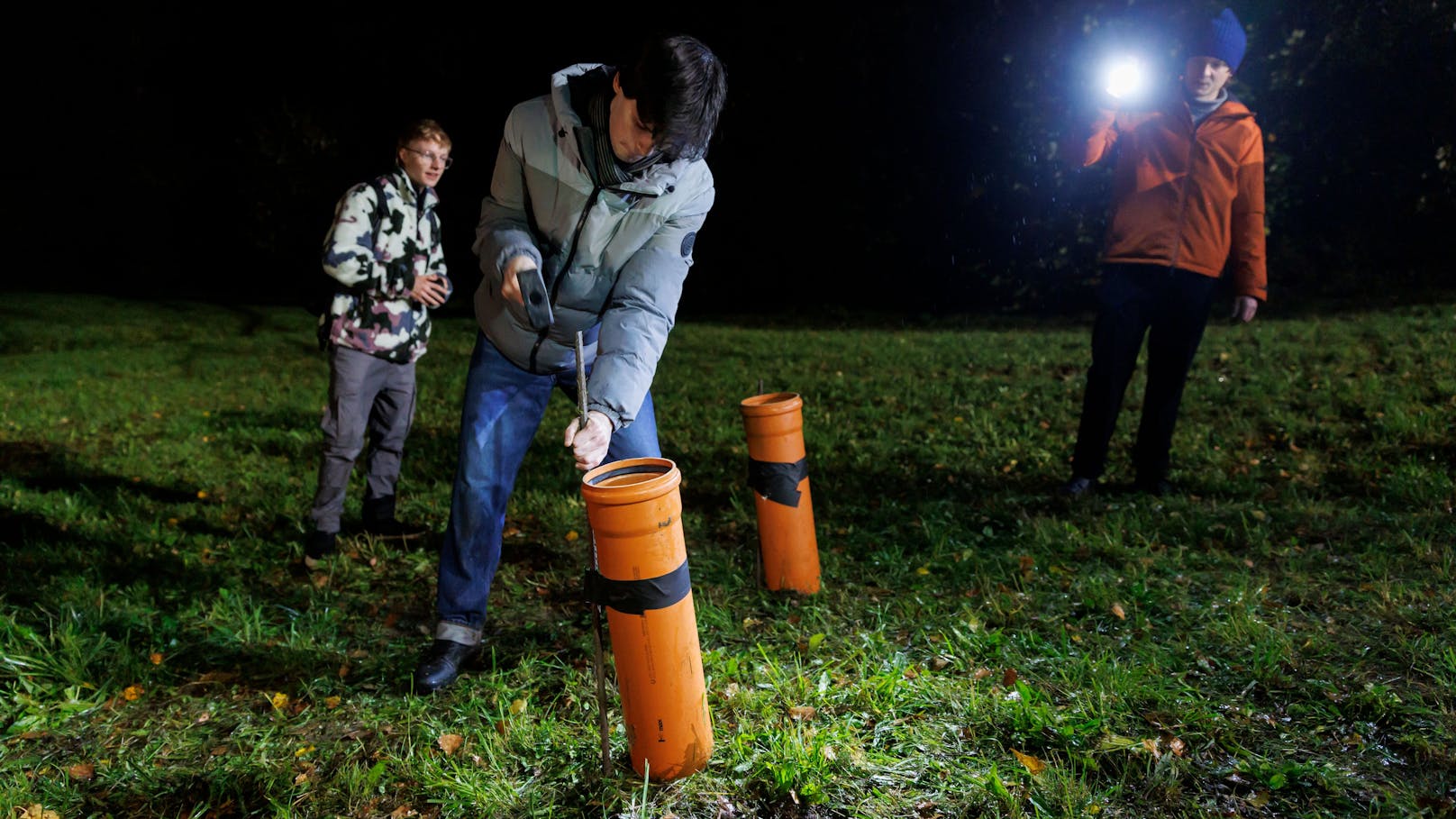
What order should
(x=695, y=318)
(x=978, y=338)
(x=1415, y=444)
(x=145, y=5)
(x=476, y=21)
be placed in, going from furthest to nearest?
(x=145, y=5)
(x=476, y=21)
(x=695, y=318)
(x=978, y=338)
(x=1415, y=444)

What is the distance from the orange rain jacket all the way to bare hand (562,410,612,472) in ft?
11.9

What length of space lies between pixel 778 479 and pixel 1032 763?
4.82 ft

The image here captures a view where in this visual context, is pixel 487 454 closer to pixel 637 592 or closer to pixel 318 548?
pixel 637 592

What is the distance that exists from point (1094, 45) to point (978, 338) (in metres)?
5.06

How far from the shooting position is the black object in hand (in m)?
2.66

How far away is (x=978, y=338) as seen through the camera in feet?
37.5

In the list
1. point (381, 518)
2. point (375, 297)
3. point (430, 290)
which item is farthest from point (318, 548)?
point (430, 290)

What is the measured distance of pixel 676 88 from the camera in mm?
2387

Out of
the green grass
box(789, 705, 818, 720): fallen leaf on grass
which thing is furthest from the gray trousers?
box(789, 705, 818, 720): fallen leaf on grass

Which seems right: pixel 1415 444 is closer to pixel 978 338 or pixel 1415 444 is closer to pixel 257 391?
pixel 978 338

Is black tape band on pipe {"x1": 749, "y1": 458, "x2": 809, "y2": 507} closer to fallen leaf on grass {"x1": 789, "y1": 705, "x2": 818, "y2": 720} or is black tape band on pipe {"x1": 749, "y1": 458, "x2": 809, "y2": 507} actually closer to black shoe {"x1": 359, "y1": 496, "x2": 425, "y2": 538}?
fallen leaf on grass {"x1": 789, "y1": 705, "x2": 818, "y2": 720}

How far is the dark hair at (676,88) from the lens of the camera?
2.38 m

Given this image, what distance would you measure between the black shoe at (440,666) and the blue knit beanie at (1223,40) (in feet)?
15.1

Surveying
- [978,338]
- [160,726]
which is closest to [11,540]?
[160,726]
